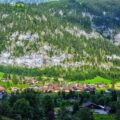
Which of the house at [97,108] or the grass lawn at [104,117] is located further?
the house at [97,108]

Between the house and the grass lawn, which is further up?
the house

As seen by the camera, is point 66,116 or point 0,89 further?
point 0,89

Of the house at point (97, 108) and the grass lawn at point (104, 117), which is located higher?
the house at point (97, 108)

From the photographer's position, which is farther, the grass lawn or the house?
the house

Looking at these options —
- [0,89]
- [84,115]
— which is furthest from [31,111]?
[0,89]

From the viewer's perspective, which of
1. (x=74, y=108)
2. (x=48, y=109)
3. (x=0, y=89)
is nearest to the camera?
(x=48, y=109)

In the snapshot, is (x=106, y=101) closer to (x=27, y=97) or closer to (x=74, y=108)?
(x=74, y=108)

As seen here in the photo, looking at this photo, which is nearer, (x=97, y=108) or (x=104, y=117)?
(x=104, y=117)

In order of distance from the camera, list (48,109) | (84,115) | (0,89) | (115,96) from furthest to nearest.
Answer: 1. (0,89)
2. (115,96)
3. (48,109)
4. (84,115)

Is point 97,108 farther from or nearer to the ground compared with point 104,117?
farther from the ground
